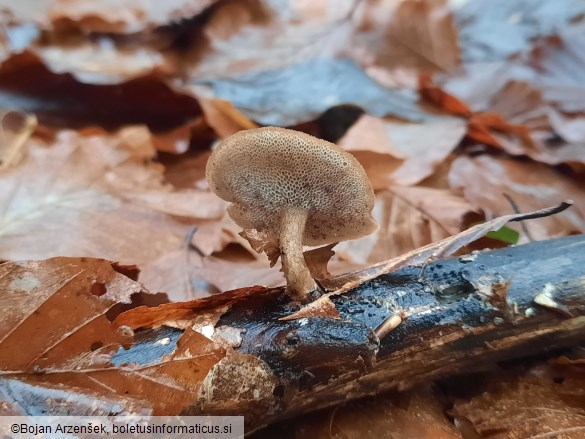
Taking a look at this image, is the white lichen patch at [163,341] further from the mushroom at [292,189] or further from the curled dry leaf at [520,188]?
the curled dry leaf at [520,188]

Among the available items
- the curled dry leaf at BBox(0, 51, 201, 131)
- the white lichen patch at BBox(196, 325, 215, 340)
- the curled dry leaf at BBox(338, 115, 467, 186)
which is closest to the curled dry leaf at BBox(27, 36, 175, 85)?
the curled dry leaf at BBox(0, 51, 201, 131)

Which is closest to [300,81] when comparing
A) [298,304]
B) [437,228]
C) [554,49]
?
[437,228]

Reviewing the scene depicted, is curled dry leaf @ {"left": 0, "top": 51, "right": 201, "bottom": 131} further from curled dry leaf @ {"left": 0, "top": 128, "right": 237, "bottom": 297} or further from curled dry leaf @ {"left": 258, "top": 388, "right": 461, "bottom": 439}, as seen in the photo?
curled dry leaf @ {"left": 258, "top": 388, "right": 461, "bottom": 439}

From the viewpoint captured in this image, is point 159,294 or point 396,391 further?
point 159,294

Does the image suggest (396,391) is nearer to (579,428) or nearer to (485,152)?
(579,428)

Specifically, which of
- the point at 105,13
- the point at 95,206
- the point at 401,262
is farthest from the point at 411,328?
the point at 105,13

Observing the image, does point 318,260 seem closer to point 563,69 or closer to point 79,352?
point 79,352
